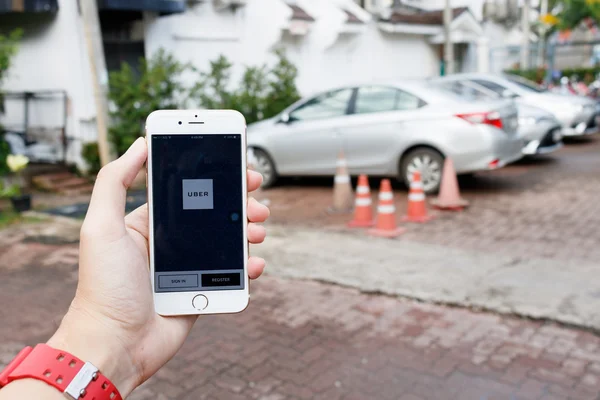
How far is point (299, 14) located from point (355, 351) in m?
12.0

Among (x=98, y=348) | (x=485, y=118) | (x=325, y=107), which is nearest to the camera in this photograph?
(x=98, y=348)

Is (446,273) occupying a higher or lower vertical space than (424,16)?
lower

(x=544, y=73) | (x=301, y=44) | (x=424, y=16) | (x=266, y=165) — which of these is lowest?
(x=266, y=165)

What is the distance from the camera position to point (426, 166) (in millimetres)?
8633

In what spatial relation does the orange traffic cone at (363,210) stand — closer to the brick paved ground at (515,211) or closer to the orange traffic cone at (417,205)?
the brick paved ground at (515,211)

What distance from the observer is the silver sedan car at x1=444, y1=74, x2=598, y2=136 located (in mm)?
12367

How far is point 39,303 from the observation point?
5230mm

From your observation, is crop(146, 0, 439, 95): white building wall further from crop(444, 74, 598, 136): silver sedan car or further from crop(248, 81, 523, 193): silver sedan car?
crop(444, 74, 598, 136): silver sedan car

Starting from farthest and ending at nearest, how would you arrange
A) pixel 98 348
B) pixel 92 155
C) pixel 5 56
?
pixel 92 155, pixel 5 56, pixel 98 348

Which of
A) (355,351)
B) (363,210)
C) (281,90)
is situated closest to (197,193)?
(355,351)

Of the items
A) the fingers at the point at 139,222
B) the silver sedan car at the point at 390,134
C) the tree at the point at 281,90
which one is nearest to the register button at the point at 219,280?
the fingers at the point at 139,222

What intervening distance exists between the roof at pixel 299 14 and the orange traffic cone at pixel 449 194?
26.1 feet

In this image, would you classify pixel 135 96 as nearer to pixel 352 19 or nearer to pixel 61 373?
pixel 352 19

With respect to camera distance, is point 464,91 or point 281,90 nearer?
point 464,91
